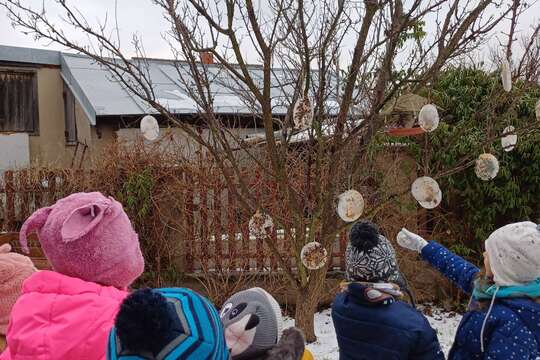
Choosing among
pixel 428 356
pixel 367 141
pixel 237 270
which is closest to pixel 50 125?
pixel 237 270

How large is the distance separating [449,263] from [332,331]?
121 inches

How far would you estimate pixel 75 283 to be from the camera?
1784mm

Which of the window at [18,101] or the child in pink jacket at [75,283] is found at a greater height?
the window at [18,101]

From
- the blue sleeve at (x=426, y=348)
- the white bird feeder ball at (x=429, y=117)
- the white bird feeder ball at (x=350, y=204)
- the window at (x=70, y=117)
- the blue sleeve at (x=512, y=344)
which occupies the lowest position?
the blue sleeve at (x=426, y=348)

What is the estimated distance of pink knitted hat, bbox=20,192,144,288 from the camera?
181 cm

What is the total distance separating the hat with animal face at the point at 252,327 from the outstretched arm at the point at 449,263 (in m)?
1.07

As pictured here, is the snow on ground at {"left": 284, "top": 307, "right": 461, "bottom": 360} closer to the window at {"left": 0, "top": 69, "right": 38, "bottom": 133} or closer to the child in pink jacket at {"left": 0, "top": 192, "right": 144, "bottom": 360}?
the child in pink jacket at {"left": 0, "top": 192, "right": 144, "bottom": 360}

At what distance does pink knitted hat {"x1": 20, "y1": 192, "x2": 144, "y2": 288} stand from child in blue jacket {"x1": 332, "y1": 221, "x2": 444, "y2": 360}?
879mm

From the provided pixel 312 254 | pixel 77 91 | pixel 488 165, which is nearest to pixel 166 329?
pixel 312 254

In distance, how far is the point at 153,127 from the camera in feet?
10.3

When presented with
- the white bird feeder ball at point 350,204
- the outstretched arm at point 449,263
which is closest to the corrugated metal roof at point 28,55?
the white bird feeder ball at point 350,204

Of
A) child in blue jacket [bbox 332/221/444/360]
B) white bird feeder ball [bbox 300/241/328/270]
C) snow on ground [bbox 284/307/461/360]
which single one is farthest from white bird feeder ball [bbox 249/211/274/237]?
snow on ground [bbox 284/307/461/360]

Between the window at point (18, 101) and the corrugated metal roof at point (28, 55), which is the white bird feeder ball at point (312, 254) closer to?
the window at point (18, 101)

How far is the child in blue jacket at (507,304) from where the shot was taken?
1816 mm
